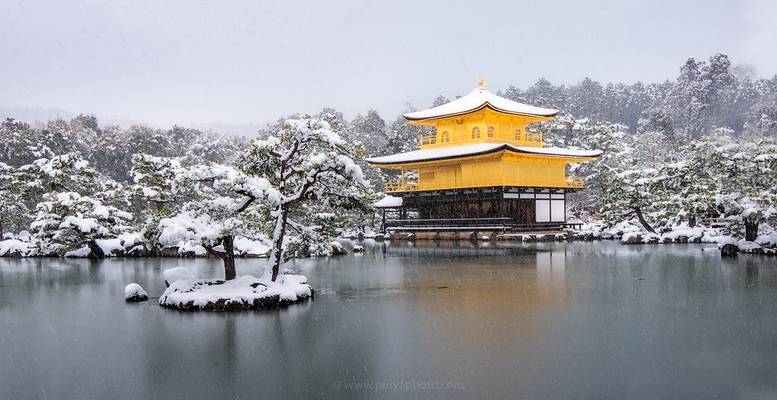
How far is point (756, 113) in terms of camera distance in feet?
299

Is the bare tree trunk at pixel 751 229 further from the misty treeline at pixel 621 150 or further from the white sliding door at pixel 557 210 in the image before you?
the white sliding door at pixel 557 210

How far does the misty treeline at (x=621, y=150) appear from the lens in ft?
89.5

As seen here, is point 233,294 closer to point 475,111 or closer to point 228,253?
point 228,253

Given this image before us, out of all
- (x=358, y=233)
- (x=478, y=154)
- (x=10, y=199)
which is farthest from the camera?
(x=358, y=233)

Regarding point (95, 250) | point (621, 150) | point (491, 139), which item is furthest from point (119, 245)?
point (621, 150)

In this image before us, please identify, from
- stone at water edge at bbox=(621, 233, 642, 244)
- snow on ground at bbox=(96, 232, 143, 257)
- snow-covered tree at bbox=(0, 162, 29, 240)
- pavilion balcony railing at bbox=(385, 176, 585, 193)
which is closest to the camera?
snow on ground at bbox=(96, 232, 143, 257)

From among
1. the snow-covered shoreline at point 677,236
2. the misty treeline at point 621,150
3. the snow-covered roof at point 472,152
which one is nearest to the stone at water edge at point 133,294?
the misty treeline at point 621,150

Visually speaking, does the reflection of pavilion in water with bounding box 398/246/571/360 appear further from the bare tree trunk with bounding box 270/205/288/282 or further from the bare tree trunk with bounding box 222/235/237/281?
the bare tree trunk with bounding box 222/235/237/281

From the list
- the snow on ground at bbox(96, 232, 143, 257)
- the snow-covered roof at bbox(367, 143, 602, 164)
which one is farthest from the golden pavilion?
the snow on ground at bbox(96, 232, 143, 257)

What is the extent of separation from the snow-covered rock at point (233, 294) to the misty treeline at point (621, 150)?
1.88m

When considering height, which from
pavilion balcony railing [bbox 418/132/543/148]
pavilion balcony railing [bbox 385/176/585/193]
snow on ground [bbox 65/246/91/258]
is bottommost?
snow on ground [bbox 65/246/91/258]

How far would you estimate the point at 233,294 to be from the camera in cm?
1505

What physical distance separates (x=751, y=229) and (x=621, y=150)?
31.1 metres

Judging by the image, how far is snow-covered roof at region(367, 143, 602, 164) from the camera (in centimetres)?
4321
